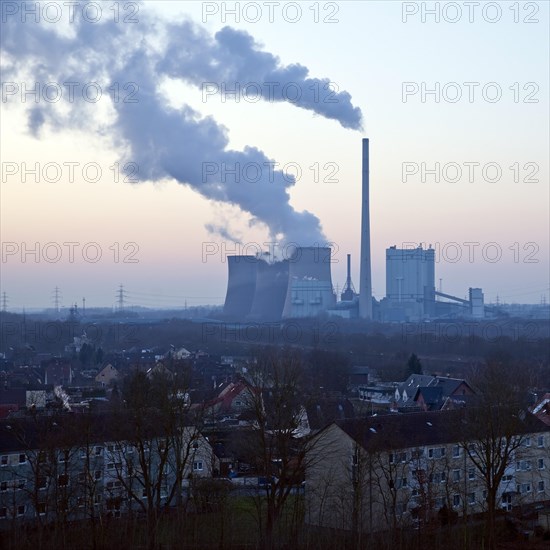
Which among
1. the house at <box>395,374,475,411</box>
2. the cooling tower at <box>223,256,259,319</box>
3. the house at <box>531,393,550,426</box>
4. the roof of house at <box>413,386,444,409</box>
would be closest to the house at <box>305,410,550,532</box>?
the house at <box>531,393,550,426</box>

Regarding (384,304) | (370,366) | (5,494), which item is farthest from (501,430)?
(384,304)

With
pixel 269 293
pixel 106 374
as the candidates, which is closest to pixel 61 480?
pixel 106 374

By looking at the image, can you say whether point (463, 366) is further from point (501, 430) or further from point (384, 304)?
point (384, 304)

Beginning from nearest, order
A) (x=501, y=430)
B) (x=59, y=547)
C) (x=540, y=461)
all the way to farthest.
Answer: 1. (x=59, y=547)
2. (x=501, y=430)
3. (x=540, y=461)

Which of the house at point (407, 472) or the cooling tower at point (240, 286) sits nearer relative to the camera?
the house at point (407, 472)

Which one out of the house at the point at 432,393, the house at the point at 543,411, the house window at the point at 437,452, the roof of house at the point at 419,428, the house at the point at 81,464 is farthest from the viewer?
the house at the point at 432,393

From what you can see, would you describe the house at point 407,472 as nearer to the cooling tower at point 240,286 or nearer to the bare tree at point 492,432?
the bare tree at point 492,432

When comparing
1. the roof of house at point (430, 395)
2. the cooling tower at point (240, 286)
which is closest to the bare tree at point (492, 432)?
the roof of house at point (430, 395)
